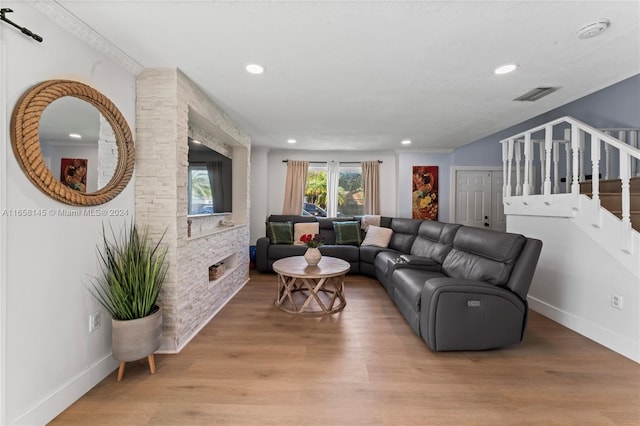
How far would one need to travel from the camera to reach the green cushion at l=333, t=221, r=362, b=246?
16.8 feet

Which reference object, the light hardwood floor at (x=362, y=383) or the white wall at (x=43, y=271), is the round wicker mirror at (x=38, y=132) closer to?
the white wall at (x=43, y=271)

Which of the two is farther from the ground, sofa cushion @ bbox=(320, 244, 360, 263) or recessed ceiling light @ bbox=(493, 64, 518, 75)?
recessed ceiling light @ bbox=(493, 64, 518, 75)

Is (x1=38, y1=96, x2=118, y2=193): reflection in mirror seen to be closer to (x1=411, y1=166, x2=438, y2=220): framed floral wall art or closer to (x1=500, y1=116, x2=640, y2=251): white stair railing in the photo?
(x1=500, y1=116, x2=640, y2=251): white stair railing

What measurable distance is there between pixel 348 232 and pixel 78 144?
415cm

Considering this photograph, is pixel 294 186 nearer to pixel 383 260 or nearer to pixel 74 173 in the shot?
pixel 383 260

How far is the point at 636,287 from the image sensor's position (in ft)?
7.07

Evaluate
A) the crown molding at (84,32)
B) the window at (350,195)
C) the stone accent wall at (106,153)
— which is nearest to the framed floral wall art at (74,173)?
the stone accent wall at (106,153)

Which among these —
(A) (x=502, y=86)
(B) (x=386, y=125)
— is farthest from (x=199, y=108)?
(A) (x=502, y=86)

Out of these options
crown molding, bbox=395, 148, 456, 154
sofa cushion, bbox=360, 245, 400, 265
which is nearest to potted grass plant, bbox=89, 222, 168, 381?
sofa cushion, bbox=360, 245, 400, 265

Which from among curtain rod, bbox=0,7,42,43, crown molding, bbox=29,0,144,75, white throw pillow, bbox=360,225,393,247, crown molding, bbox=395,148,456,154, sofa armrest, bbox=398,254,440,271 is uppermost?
crown molding, bbox=395,148,456,154

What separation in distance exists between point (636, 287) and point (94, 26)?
4418 mm

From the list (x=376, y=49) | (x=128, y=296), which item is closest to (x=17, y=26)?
(x=128, y=296)

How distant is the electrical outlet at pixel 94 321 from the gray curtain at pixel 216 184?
172 centimetres

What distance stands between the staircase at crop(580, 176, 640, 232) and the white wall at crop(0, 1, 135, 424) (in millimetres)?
4796
